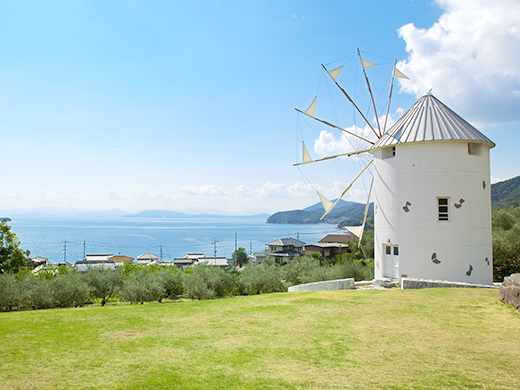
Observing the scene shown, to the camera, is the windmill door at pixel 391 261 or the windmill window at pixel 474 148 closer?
the windmill window at pixel 474 148

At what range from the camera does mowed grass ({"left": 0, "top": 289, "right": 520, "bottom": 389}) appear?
5.00 m

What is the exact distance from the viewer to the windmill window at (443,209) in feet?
48.0

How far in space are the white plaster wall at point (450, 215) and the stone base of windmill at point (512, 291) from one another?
513 centimetres

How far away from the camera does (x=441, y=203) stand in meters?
14.7

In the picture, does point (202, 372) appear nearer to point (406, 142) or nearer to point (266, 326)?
point (266, 326)

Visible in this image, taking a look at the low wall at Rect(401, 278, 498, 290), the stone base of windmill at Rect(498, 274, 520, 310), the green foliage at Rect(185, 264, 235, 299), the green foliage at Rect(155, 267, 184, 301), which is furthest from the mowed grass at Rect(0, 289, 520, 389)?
the green foliage at Rect(155, 267, 184, 301)

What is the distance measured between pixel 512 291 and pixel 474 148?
8685 millimetres

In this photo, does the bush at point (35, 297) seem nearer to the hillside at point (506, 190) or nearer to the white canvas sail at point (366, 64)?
the white canvas sail at point (366, 64)

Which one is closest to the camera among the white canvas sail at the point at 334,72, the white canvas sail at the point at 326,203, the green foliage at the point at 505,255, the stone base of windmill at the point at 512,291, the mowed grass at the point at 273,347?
the mowed grass at the point at 273,347

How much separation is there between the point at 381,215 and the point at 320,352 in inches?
449

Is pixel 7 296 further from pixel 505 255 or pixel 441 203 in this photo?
pixel 505 255

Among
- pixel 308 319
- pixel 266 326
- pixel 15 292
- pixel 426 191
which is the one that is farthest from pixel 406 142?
pixel 15 292

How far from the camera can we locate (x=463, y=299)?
33.2ft

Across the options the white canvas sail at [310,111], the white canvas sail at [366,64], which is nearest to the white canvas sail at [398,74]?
the white canvas sail at [366,64]
